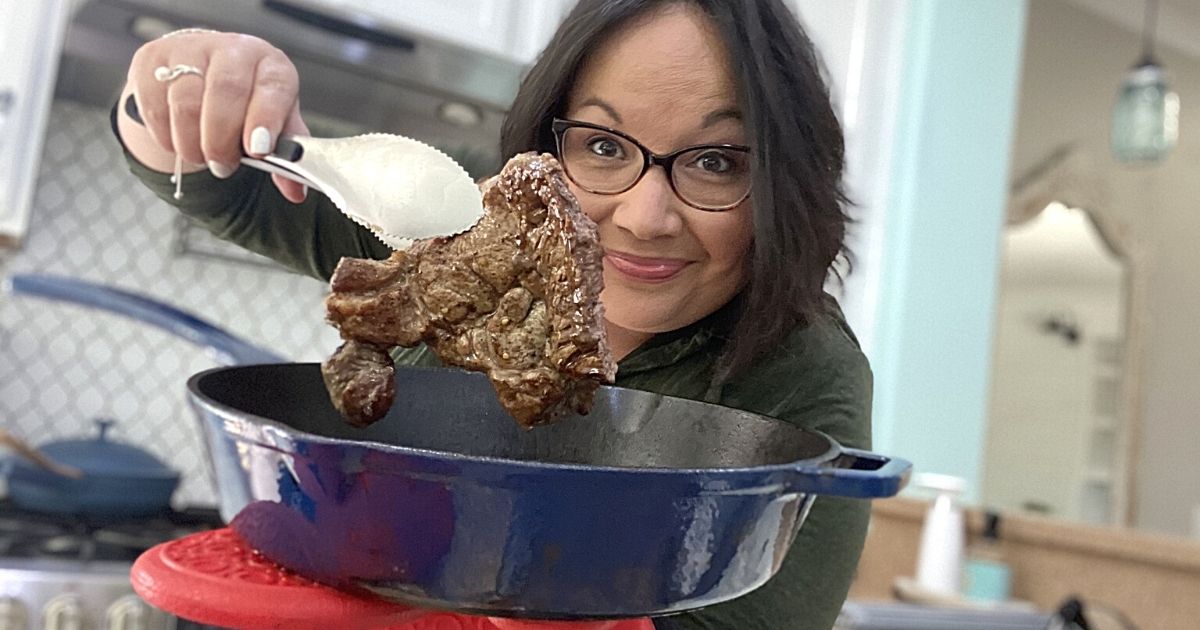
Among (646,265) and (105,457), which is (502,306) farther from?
(105,457)

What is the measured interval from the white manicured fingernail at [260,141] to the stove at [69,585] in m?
0.74

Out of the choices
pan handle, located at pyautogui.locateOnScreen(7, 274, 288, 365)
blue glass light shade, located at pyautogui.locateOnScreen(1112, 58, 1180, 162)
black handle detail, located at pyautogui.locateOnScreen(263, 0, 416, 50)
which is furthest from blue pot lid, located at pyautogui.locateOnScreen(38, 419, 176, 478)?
blue glass light shade, located at pyautogui.locateOnScreen(1112, 58, 1180, 162)

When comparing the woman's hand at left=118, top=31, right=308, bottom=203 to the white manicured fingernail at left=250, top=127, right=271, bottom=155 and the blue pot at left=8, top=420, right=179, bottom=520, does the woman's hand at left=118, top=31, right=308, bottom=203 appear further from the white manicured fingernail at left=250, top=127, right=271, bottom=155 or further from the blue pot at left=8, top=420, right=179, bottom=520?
the blue pot at left=8, top=420, right=179, bottom=520

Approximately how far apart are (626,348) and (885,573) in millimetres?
1121

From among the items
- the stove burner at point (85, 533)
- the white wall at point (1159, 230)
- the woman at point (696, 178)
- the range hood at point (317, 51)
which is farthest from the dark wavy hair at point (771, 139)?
the white wall at point (1159, 230)

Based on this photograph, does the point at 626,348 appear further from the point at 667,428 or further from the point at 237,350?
the point at 237,350

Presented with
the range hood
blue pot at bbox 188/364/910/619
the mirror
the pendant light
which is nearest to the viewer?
blue pot at bbox 188/364/910/619

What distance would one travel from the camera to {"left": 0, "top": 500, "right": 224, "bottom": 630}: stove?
3.05 feet

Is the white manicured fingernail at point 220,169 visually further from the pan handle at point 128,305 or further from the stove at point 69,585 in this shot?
A: the stove at point 69,585

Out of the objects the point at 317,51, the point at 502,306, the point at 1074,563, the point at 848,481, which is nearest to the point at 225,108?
the point at 502,306

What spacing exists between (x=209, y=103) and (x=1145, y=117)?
183 centimetres

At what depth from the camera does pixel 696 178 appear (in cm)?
30

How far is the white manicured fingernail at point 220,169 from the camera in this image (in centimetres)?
31

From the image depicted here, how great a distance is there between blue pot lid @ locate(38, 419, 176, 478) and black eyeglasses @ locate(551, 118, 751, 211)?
1.06 m
